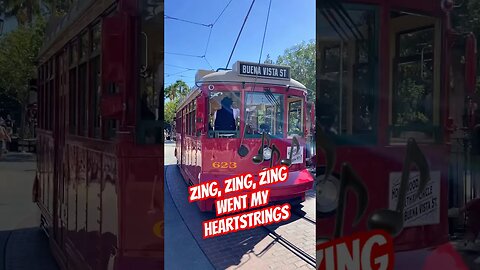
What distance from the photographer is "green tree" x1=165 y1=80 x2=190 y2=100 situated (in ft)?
3.84

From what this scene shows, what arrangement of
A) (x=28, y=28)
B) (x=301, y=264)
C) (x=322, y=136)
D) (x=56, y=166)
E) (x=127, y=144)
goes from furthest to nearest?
1. (x=56, y=166)
2. (x=28, y=28)
3. (x=127, y=144)
4. (x=301, y=264)
5. (x=322, y=136)

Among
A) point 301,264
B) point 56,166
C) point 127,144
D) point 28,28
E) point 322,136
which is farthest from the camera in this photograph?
point 56,166

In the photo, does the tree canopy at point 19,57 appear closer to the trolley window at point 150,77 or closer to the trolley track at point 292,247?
the trolley window at point 150,77

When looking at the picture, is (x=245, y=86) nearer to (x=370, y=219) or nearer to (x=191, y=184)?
(x=191, y=184)

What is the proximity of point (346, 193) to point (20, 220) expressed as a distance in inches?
134

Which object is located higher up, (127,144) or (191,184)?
(127,144)

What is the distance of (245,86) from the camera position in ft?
3.82

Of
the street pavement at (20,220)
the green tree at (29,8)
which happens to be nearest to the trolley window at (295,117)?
the green tree at (29,8)

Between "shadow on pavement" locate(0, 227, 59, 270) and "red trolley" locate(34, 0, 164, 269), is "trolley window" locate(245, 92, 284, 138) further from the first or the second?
"shadow on pavement" locate(0, 227, 59, 270)

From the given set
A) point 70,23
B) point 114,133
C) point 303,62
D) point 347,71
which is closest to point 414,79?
point 347,71

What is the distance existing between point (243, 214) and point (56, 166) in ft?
6.69

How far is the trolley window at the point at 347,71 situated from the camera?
1.03 meters

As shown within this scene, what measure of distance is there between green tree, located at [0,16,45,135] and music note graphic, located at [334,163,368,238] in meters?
1.67

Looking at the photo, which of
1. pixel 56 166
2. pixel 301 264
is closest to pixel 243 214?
pixel 301 264
